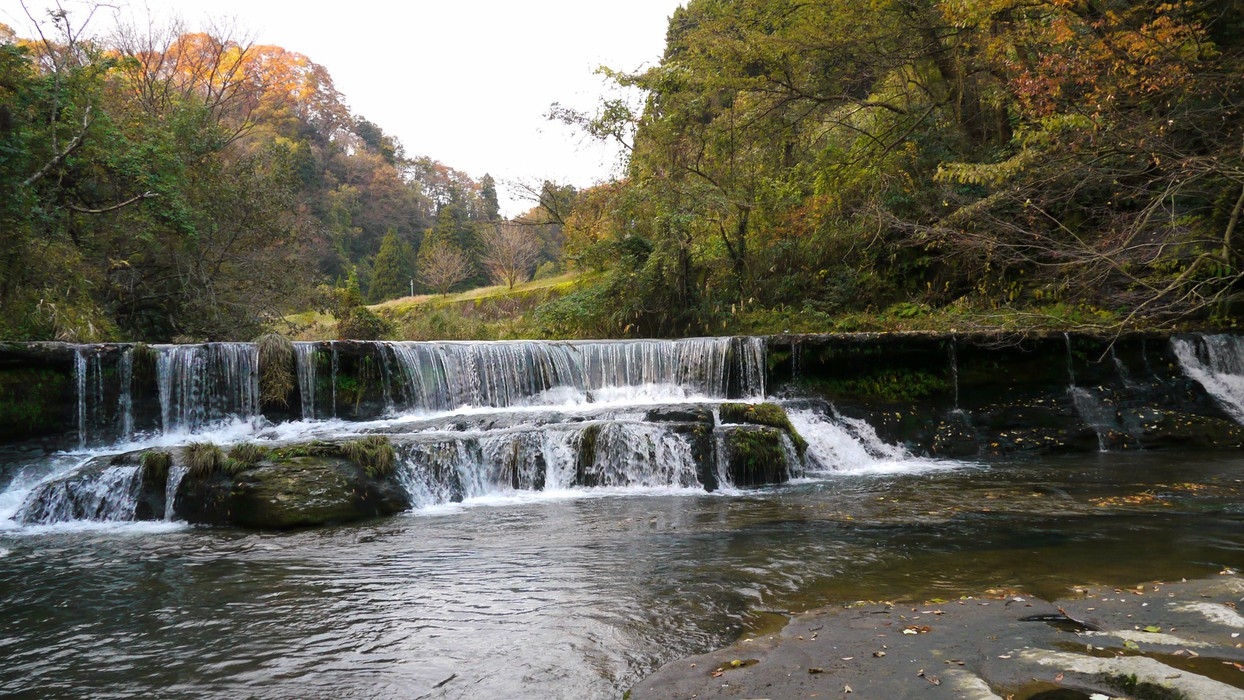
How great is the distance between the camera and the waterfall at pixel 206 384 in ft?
37.2

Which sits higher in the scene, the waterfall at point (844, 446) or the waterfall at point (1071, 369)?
the waterfall at point (1071, 369)

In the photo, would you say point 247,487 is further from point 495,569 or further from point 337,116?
point 337,116

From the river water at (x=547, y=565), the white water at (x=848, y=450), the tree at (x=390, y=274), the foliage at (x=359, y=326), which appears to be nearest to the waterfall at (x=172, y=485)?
the river water at (x=547, y=565)

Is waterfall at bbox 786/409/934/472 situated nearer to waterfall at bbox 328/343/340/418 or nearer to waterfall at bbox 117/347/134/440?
waterfall at bbox 328/343/340/418

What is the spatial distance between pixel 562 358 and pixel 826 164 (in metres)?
7.78

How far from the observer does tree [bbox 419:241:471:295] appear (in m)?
40.1

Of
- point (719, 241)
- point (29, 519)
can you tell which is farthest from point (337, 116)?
point (29, 519)

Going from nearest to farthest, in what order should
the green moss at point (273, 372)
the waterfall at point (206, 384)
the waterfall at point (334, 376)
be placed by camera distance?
the waterfall at point (206, 384) → the green moss at point (273, 372) → the waterfall at point (334, 376)

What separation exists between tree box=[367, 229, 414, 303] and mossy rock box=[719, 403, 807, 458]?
3607 centimetres

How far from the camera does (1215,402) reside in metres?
11.6

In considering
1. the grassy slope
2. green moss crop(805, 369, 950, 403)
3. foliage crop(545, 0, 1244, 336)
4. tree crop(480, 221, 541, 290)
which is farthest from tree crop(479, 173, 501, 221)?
green moss crop(805, 369, 950, 403)

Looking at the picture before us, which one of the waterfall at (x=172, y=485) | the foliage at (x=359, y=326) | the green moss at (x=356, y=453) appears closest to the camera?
the waterfall at (x=172, y=485)

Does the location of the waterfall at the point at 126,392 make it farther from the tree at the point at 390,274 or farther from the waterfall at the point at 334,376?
the tree at the point at 390,274

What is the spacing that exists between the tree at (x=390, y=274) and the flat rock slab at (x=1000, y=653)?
41977 mm
